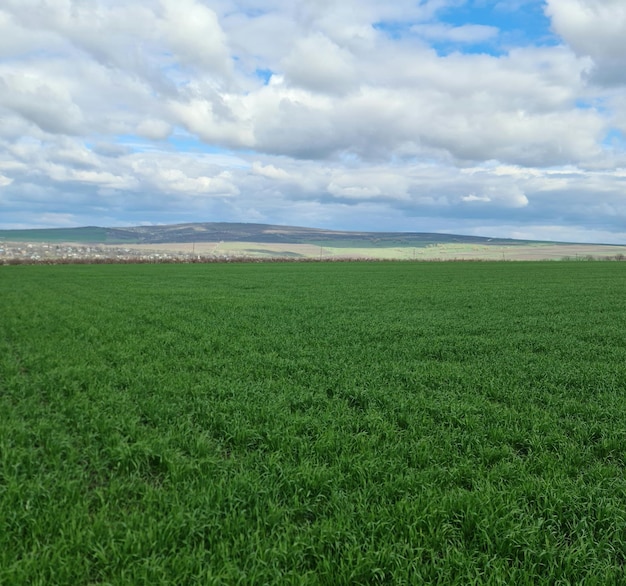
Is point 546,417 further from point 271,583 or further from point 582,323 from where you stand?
point 582,323

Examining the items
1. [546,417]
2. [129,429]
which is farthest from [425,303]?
[129,429]

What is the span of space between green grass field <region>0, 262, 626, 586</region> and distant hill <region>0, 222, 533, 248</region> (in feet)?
474

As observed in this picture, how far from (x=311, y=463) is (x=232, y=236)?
157971mm

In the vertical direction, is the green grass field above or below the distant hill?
below

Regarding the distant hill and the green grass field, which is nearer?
the green grass field

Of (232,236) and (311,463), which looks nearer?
(311,463)

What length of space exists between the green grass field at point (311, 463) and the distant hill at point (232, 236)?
145 metres

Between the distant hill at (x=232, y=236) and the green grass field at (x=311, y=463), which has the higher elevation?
the distant hill at (x=232, y=236)

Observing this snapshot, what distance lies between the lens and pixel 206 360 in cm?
1043

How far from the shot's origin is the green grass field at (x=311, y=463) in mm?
3773

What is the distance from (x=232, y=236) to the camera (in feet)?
523

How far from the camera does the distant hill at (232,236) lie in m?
154

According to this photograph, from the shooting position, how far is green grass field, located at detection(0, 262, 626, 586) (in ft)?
12.4

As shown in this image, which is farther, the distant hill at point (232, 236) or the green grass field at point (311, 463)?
the distant hill at point (232, 236)
